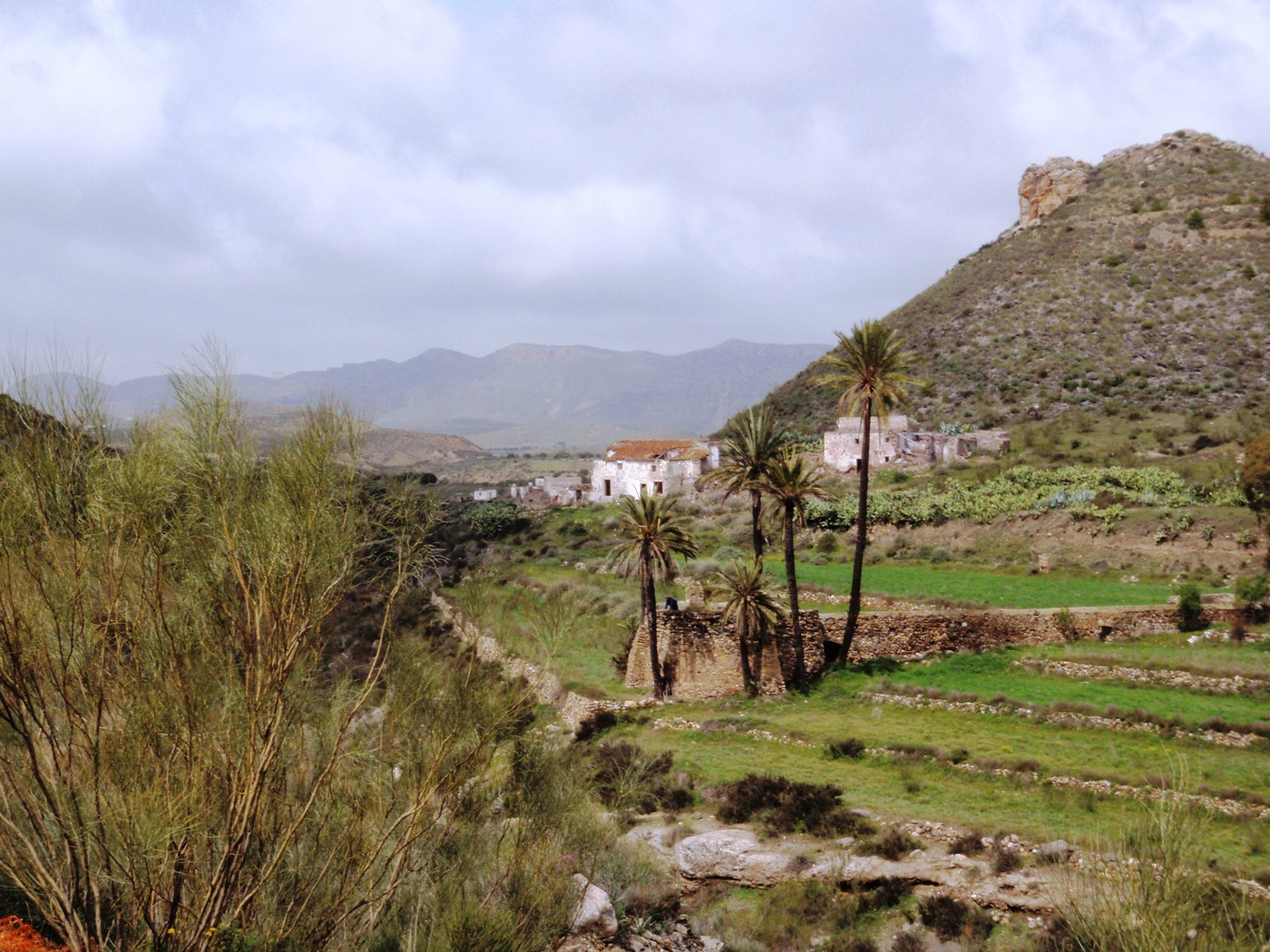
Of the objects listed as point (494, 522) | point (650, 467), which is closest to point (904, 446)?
point (650, 467)

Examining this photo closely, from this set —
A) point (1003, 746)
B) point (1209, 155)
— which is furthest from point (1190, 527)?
point (1209, 155)

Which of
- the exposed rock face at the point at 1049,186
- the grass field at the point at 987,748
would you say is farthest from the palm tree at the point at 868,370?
the exposed rock face at the point at 1049,186

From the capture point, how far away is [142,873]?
6.15 metres

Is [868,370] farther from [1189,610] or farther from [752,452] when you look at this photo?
[1189,610]

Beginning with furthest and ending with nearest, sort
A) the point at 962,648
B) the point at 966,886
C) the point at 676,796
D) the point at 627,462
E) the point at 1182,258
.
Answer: the point at 1182,258 → the point at 627,462 → the point at 962,648 → the point at 676,796 → the point at 966,886

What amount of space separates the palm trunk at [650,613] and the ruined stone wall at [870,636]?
0.48m

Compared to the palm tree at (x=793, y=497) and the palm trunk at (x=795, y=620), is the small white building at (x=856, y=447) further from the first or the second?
the palm trunk at (x=795, y=620)

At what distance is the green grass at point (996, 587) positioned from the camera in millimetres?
25250

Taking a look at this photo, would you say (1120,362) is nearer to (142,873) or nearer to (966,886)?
(966,886)

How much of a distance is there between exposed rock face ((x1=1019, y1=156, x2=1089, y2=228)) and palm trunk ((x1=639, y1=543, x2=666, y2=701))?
7560 centimetres

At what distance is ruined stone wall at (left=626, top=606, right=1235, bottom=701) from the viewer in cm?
2316

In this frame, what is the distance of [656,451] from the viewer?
5775 cm

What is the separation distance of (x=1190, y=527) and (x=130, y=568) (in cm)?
3386

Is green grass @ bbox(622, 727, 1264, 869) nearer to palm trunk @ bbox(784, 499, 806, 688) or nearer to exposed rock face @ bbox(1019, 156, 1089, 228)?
palm trunk @ bbox(784, 499, 806, 688)
